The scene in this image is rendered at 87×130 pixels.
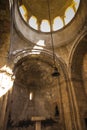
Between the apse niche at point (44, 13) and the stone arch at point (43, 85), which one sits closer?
the stone arch at point (43, 85)

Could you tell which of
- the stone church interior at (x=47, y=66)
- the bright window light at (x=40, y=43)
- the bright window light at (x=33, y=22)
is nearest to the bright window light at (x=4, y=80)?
the stone church interior at (x=47, y=66)

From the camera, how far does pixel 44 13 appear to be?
466 inches

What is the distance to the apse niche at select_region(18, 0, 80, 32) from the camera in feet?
36.0

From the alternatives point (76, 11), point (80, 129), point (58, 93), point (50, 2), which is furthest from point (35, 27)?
point (80, 129)

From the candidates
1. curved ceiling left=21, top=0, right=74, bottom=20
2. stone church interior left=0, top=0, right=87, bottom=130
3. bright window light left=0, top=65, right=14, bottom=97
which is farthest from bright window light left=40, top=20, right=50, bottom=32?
bright window light left=0, top=65, right=14, bottom=97

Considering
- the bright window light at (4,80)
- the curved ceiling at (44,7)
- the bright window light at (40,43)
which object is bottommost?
the bright window light at (4,80)

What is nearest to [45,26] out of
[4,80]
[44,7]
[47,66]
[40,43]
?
[44,7]

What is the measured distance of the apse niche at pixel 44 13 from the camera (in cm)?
1098

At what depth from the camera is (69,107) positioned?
323 inches

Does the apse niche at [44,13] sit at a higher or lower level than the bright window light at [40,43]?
higher

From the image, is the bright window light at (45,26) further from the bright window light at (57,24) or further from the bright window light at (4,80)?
the bright window light at (4,80)

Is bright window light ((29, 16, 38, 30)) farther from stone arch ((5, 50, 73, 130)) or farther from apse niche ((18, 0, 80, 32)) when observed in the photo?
stone arch ((5, 50, 73, 130))

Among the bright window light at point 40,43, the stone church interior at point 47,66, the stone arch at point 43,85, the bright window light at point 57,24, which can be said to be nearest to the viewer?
the stone church interior at point 47,66

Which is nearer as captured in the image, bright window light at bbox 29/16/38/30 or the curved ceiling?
bright window light at bbox 29/16/38/30
